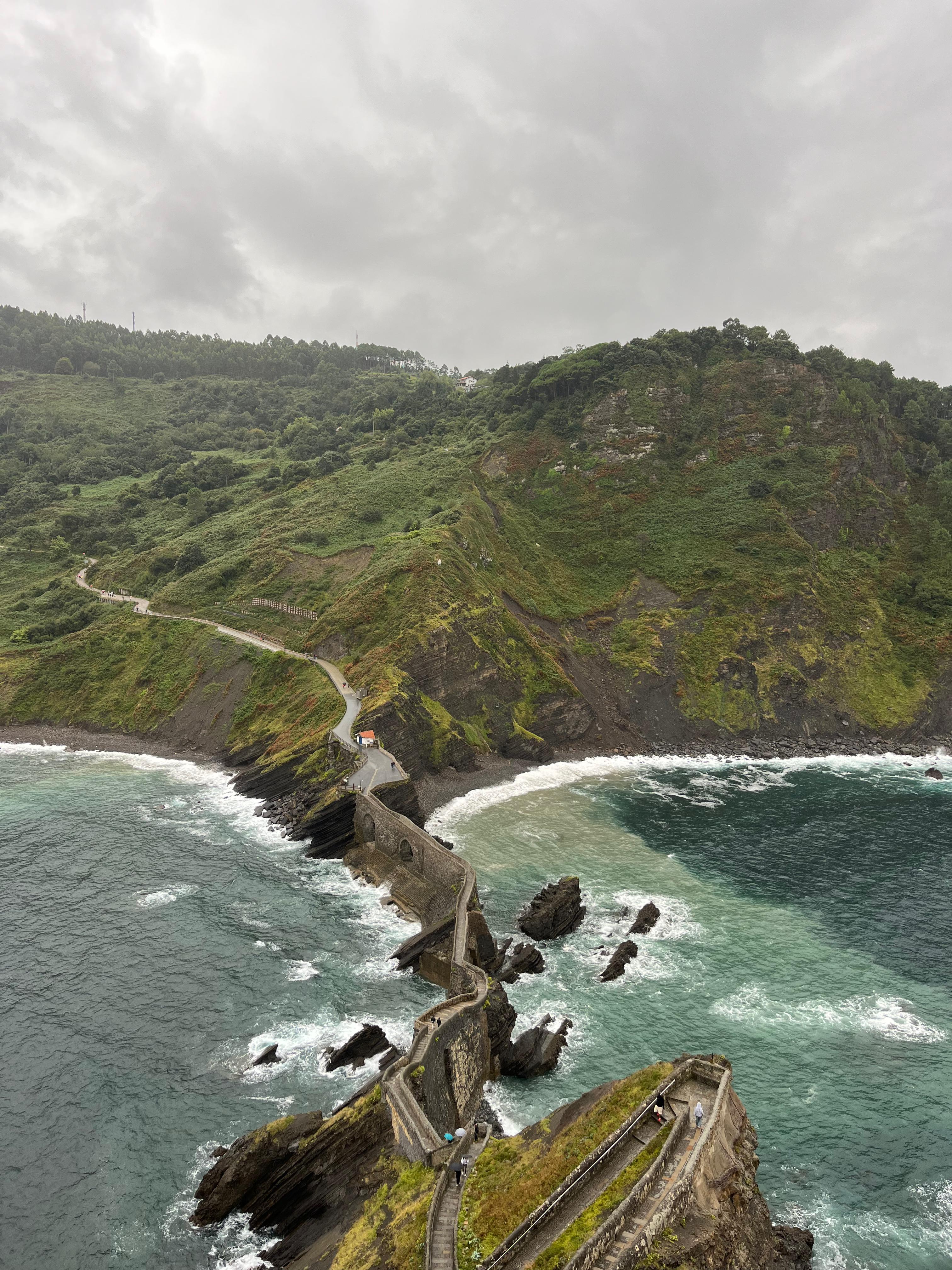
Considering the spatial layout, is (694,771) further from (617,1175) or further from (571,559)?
(617,1175)

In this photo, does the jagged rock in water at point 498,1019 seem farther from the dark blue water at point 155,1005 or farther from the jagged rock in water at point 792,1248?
the jagged rock in water at point 792,1248

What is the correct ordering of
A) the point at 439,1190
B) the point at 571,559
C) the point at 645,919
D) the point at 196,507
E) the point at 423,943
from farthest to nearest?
the point at 196,507, the point at 571,559, the point at 645,919, the point at 423,943, the point at 439,1190

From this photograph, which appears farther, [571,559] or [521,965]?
[571,559]

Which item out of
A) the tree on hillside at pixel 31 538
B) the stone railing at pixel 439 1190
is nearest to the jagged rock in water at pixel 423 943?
the stone railing at pixel 439 1190

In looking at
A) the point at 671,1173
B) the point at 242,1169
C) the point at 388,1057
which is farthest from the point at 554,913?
the point at 671,1173

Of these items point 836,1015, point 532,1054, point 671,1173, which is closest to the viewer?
point 671,1173

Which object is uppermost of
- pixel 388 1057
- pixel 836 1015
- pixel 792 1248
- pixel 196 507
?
pixel 196 507

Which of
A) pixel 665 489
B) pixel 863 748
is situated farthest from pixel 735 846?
pixel 665 489
